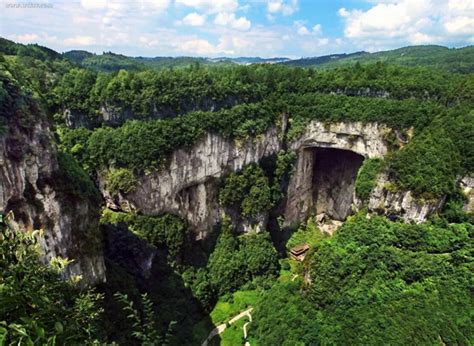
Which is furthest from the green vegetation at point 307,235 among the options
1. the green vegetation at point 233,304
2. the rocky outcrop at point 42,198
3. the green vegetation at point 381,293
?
the rocky outcrop at point 42,198

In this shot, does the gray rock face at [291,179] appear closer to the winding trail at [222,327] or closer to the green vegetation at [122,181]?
the green vegetation at [122,181]

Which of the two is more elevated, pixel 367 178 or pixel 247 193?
pixel 367 178

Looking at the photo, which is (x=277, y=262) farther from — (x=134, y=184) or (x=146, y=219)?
(x=134, y=184)

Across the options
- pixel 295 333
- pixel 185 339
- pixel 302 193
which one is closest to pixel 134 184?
pixel 185 339

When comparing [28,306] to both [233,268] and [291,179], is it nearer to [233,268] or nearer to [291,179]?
[233,268]

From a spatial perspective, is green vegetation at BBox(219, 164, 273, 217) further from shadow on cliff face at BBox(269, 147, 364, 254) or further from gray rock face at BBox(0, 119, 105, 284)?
gray rock face at BBox(0, 119, 105, 284)

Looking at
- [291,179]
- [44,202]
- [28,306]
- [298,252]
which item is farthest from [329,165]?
[28,306]

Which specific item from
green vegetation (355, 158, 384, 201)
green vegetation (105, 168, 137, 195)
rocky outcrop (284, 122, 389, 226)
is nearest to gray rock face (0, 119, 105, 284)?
green vegetation (105, 168, 137, 195)
